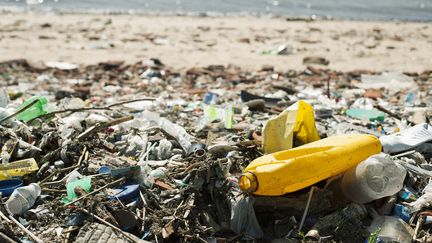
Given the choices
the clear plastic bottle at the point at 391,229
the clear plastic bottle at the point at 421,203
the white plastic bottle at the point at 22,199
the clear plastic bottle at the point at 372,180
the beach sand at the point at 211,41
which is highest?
the clear plastic bottle at the point at 372,180

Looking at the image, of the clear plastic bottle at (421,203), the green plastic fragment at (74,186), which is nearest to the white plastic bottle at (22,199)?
the green plastic fragment at (74,186)

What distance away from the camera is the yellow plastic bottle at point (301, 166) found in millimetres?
2539

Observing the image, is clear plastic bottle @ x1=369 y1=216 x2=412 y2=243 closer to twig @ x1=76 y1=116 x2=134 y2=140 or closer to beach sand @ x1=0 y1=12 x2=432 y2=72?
twig @ x1=76 y1=116 x2=134 y2=140

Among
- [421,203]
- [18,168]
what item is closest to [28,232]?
[18,168]

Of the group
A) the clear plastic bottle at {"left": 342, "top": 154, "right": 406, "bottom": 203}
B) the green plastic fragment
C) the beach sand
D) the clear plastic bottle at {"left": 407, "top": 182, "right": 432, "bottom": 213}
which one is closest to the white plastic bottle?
the green plastic fragment

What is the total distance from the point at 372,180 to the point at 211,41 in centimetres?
936

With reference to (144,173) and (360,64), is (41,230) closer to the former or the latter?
(144,173)

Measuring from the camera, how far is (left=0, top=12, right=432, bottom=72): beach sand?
31.3 ft

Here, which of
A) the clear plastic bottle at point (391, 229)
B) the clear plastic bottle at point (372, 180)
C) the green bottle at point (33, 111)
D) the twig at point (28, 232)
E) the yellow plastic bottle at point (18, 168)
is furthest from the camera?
the green bottle at point (33, 111)

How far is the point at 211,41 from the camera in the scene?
1166 cm

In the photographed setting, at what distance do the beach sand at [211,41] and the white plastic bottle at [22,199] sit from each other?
6343mm

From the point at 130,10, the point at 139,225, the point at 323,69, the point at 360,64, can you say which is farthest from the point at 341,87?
the point at 130,10

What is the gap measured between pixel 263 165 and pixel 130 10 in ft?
55.9

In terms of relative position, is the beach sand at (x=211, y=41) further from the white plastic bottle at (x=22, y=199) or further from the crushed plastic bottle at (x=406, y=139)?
the white plastic bottle at (x=22, y=199)
